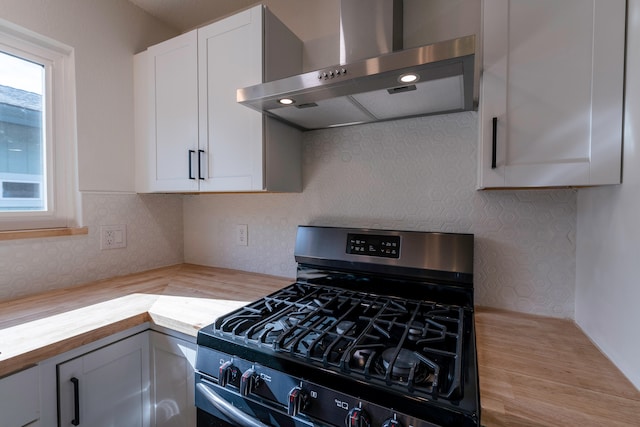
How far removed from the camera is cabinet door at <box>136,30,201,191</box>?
143cm

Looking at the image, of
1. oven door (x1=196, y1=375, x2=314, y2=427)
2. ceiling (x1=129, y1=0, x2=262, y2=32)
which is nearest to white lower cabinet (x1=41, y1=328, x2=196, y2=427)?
oven door (x1=196, y1=375, x2=314, y2=427)

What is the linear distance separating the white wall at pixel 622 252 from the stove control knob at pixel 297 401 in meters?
0.76

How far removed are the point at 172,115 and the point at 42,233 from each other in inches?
31.2

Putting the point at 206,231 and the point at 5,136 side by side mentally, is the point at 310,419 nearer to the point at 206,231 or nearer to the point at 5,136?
the point at 206,231

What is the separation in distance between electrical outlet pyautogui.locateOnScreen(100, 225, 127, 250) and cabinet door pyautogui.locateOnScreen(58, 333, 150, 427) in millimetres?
731

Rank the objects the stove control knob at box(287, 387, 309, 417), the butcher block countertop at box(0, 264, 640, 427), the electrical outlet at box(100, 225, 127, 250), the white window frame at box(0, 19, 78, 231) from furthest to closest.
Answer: the electrical outlet at box(100, 225, 127, 250)
the white window frame at box(0, 19, 78, 231)
the stove control knob at box(287, 387, 309, 417)
the butcher block countertop at box(0, 264, 640, 427)

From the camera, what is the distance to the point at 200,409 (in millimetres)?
936

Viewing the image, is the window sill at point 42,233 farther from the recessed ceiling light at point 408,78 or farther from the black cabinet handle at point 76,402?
the recessed ceiling light at point 408,78

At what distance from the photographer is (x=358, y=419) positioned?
652 millimetres

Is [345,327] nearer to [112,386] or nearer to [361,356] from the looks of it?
[361,356]

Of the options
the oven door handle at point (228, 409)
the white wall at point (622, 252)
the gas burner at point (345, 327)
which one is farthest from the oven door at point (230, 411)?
the white wall at point (622, 252)

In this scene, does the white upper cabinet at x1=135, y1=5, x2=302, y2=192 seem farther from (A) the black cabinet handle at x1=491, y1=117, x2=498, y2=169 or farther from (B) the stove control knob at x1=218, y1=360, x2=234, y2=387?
(A) the black cabinet handle at x1=491, y1=117, x2=498, y2=169

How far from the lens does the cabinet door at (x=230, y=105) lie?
1247 mm

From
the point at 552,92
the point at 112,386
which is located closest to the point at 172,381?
the point at 112,386
